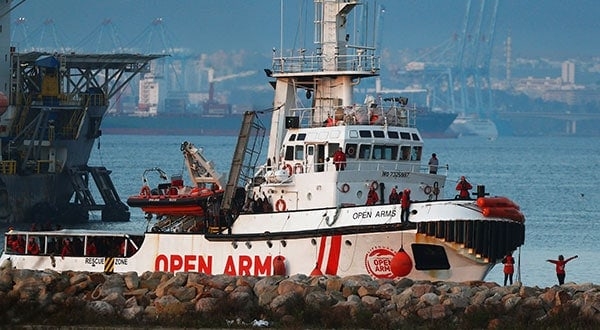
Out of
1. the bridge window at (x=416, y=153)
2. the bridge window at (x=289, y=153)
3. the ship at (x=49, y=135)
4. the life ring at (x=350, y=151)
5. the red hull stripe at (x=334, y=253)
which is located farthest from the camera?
the ship at (x=49, y=135)

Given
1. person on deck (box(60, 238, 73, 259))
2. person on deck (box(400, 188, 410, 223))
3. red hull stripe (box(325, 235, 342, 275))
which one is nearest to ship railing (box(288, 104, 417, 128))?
red hull stripe (box(325, 235, 342, 275))

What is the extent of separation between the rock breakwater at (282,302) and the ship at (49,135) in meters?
38.6

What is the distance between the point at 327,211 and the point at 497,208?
3804 millimetres

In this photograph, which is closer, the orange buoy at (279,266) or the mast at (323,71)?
the orange buoy at (279,266)

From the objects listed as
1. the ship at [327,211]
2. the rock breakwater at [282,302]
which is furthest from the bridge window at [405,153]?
the rock breakwater at [282,302]

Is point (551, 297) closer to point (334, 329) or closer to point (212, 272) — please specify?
point (334, 329)

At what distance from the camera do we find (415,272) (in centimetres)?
3759

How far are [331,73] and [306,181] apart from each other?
10.2ft

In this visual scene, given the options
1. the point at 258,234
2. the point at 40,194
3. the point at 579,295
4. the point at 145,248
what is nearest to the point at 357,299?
the point at 579,295

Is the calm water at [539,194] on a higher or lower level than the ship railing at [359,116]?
lower

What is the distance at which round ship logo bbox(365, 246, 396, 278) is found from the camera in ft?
124

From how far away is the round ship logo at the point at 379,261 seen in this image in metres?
37.7

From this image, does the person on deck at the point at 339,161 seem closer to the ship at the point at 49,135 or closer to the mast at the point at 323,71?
the mast at the point at 323,71

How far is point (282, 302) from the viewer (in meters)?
32.1
